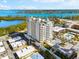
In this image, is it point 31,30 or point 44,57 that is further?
point 31,30

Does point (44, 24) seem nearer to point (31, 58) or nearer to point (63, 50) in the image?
point (63, 50)

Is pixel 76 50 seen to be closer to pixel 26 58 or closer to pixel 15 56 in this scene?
pixel 26 58

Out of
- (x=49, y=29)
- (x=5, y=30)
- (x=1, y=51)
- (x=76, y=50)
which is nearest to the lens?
(x=76, y=50)

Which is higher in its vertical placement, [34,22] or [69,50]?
[34,22]

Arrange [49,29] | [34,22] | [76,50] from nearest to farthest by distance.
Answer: [76,50]
[49,29]
[34,22]

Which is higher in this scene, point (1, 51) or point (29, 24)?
point (29, 24)

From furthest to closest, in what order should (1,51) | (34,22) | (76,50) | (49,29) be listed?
(34,22) < (49,29) < (1,51) < (76,50)

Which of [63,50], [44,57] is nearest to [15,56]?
[44,57]

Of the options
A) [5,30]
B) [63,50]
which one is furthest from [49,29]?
[5,30]

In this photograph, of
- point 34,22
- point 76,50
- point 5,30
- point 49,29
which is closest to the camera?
point 76,50
